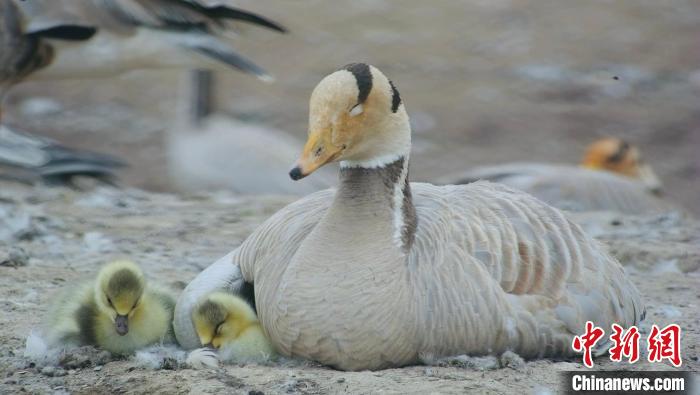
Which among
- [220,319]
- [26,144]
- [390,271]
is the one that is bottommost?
[220,319]

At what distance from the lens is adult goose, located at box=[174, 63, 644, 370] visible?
13.5 ft

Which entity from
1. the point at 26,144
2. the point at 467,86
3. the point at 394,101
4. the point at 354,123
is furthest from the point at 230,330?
the point at 467,86

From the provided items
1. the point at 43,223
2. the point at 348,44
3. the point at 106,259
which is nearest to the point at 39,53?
the point at 43,223

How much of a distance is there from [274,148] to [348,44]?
5.01 meters

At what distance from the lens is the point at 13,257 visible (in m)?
5.79

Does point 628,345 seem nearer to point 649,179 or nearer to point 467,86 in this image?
point 649,179

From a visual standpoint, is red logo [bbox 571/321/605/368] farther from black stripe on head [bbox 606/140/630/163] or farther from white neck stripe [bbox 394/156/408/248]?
black stripe on head [bbox 606/140/630/163]

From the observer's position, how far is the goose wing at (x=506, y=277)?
420 centimetres

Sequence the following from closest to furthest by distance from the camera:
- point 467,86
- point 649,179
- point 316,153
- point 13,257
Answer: point 316,153
point 13,257
point 649,179
point 467,86

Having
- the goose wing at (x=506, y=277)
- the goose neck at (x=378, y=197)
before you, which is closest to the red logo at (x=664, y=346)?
the goose wing at (x=506, y=277)

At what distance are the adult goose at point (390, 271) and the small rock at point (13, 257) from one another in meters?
1.43

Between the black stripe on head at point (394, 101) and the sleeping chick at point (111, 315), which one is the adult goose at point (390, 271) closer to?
the black stripe on head at point (394, 101)

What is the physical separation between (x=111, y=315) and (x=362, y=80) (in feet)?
3.94

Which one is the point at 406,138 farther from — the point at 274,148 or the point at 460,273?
the point at 274,148
